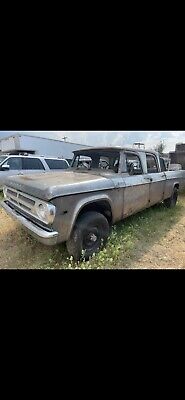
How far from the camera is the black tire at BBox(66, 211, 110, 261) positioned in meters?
3.40

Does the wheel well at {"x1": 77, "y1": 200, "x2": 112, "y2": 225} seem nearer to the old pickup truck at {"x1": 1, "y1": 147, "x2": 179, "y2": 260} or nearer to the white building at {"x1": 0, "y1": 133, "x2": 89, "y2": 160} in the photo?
the old pickup truck at {"x1": 1, "y1": 147, "x2": 179, "y2": 260}

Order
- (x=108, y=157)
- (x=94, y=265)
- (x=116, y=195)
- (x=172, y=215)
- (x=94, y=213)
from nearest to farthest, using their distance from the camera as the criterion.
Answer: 1. (x=94, y=265)
2. (x=94, y=213)
3. (x=116, y=195)
4. (x=108, y=157)
5. (x=172, y=215)

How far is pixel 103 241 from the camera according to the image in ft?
12.8

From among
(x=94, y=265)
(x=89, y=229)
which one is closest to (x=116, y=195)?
(x=89, y=229)

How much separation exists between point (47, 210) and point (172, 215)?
432 cm

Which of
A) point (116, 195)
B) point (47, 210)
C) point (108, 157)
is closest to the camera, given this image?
point (47, 210)

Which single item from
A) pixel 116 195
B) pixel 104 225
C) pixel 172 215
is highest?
pixel 116 195

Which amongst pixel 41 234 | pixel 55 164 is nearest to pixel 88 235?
pixel 41 234

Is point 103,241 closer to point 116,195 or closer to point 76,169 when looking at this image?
point 116,195

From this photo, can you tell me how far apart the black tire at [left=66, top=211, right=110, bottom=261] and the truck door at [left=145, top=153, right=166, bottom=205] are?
1.89 metres

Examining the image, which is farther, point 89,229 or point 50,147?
point 50,147

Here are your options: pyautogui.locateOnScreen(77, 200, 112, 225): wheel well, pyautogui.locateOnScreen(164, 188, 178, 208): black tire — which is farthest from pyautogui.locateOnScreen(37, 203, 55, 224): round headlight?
pyautogui.locateOnScreen(164, 188, 178, 208): black tire

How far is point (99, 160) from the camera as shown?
467 centimetres

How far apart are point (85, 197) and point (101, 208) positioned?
24.3 inches
